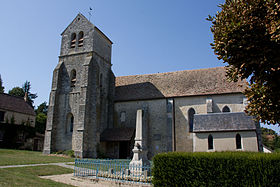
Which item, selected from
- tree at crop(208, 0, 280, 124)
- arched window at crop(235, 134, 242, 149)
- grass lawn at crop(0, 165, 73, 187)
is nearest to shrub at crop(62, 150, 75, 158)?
grass lawn at crop(0, 165, 73, 187)

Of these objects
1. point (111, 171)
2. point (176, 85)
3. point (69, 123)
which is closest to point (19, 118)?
point (69, 123)

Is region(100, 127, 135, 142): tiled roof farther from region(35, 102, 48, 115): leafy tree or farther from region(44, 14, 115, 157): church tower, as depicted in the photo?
region(35, 102, 48, 115): leafy tree

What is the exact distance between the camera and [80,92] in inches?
1011

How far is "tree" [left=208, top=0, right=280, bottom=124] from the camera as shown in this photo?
21.3 ft

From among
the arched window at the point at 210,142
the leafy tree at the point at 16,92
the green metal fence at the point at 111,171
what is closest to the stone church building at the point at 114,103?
the arched window at the point at 210,142

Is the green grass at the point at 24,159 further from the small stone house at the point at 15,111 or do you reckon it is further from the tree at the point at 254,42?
the tree at the point at 254,42

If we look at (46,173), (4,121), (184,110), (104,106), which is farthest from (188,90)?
(4,121)

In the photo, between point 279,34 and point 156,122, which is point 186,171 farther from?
point 156,122

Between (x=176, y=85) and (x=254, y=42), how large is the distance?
2097 cm

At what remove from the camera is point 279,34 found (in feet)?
19.5

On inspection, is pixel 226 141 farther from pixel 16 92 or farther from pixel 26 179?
pixel 16 92

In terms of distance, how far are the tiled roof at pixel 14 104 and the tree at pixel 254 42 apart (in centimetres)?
3214

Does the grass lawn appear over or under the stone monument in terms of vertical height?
under

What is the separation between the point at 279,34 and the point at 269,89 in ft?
7.25
